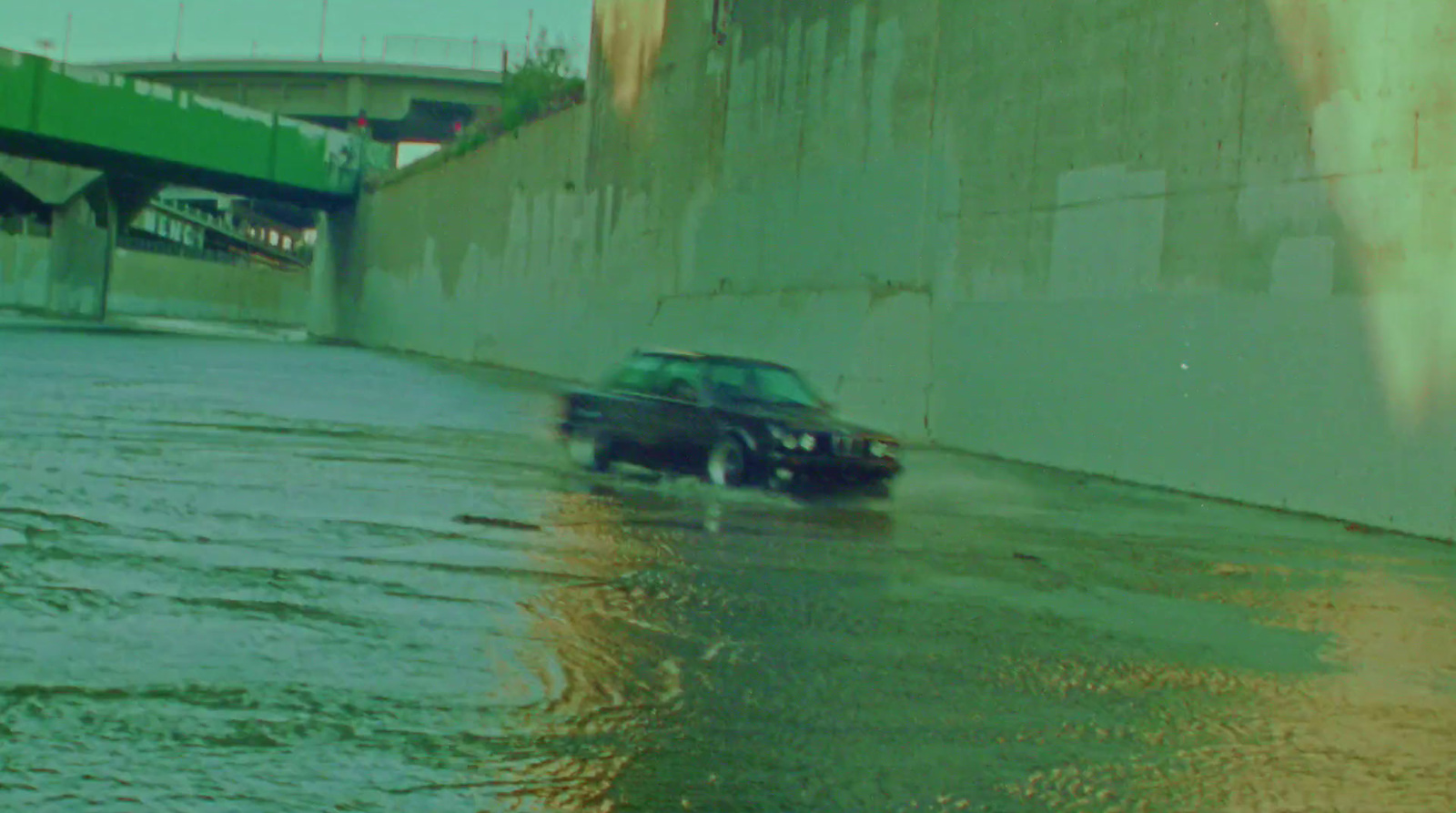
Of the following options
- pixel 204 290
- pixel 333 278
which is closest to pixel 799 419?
pixel 333 278

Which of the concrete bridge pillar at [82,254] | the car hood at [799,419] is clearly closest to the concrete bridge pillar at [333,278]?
the concrete bridge pillar at [82,254]

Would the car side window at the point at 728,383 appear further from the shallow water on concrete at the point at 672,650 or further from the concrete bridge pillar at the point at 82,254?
the concrete bridge pillar at the point at 82,254

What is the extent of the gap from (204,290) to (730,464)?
293 feet

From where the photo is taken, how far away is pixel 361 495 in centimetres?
1343

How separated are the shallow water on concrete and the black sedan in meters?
0.43

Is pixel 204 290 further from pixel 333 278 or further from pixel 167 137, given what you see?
pixel 167 137

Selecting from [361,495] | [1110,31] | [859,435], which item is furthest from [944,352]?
[361,495]

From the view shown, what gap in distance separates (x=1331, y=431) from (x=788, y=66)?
15.4 m

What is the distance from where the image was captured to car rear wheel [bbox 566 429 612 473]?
680 inches

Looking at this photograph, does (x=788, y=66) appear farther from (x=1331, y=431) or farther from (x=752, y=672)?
(x=752, y=672)

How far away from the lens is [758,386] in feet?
54.8

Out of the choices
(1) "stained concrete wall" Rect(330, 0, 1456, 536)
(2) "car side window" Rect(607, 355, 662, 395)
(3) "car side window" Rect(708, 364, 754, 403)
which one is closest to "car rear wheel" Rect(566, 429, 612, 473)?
(2) "car side window" Rect(607, 355, 662, 395)

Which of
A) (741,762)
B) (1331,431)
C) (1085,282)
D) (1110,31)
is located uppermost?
(1110,31)

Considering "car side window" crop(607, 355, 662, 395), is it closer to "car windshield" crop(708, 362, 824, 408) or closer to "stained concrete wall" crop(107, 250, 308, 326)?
"car windshield" crop(708, 362, 824, 408)
